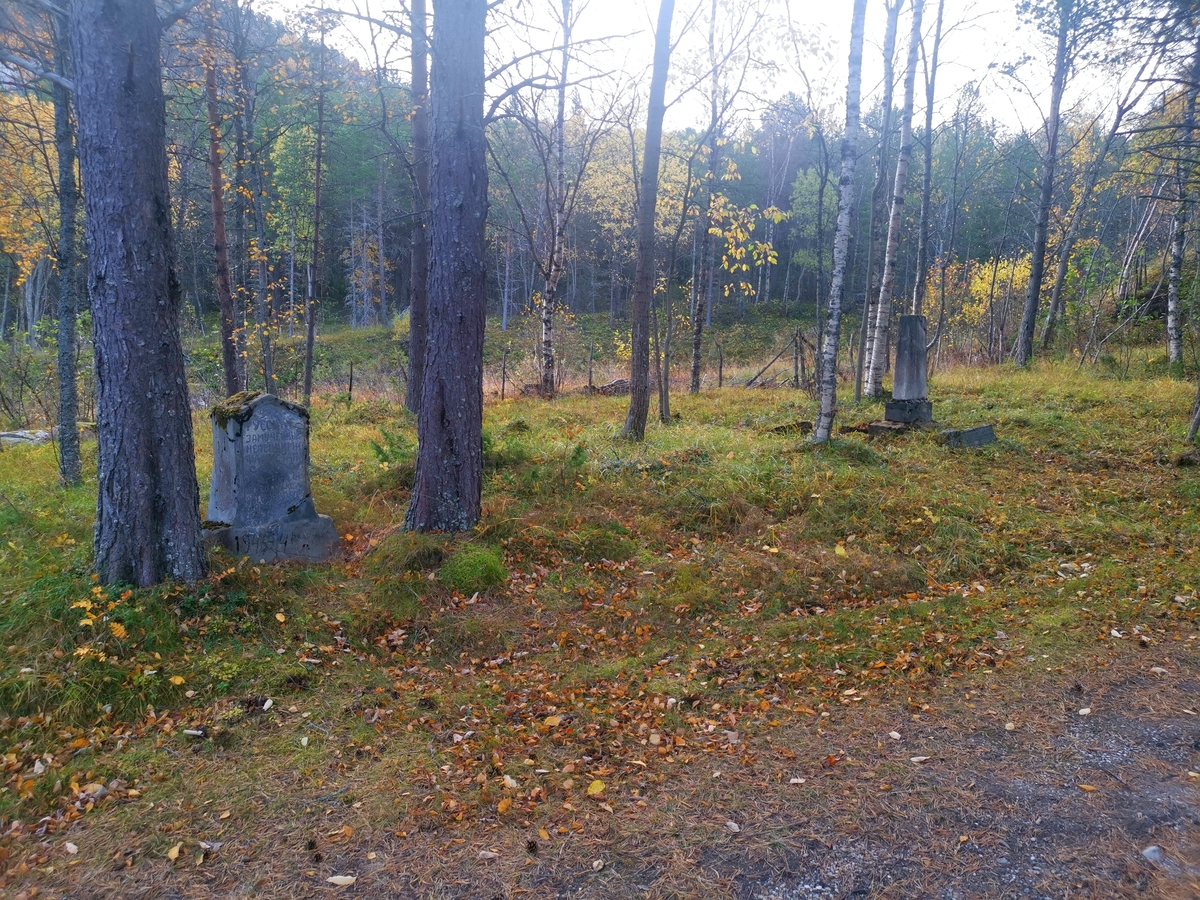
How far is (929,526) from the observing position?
709 cm

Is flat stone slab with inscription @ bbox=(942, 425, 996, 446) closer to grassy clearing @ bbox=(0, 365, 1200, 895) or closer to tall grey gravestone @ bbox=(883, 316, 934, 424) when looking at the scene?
tall grey gravestone @ bbox=(883, 316, 934, 424)

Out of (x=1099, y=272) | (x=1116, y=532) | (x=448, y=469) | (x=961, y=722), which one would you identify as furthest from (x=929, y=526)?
(x=1099, y=272)

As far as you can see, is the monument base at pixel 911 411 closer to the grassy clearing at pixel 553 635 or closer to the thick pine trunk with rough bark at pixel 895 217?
the grassy clearing at pixel 553 635

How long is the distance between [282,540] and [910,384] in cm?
988

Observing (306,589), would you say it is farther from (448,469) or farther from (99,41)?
(99,41)

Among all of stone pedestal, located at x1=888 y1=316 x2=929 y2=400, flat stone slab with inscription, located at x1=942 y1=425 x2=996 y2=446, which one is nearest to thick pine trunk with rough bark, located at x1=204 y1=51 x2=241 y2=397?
stone pedestal, located at x1=888 y1=316 x2=929 y2=400

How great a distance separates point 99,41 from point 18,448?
954cm

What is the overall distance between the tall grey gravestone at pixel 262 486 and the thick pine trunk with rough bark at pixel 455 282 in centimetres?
99

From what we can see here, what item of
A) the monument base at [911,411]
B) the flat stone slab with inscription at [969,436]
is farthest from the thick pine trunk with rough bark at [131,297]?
the monument base at [911,411]

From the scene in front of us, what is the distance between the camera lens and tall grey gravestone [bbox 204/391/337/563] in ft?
20.3

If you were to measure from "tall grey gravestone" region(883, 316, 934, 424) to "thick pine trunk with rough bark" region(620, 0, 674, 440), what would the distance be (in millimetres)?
4232

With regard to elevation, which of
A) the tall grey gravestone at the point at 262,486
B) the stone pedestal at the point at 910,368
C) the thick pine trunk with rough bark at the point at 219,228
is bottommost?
the tall grey gravestone at the point at 262,486

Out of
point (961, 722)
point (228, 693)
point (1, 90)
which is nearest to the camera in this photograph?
point (961, 722)

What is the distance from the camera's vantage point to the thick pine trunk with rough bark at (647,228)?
410 inches
